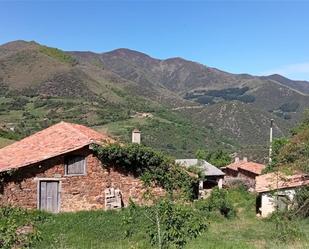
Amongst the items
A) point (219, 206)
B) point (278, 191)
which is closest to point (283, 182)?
point (278, 191)

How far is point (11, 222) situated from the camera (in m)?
9.11

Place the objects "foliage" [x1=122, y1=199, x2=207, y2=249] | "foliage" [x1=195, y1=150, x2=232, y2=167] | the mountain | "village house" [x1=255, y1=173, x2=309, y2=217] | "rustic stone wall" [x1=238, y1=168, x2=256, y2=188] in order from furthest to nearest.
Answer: the mountain
"foliage" [x1=195, y1=150, x2=232, y2=167]
"rustic stone wall" [x1=238, y1=168, x2=256, y2=188]
"village house" [x1=255, y1=173, x2=309, y2=217]
"foliage" [x1=122, y1=199, x2=207, y2=249]

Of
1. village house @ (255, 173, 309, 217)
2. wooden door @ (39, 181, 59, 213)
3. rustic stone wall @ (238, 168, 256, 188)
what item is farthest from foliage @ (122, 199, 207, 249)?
rustic stone wall @ (238, 168, 256, 188)

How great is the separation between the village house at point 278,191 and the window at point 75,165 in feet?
31.9

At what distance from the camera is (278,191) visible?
25812 millimetres

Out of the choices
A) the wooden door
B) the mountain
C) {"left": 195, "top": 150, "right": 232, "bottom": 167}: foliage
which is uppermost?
the mountain

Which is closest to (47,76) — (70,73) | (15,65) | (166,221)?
(70,73)

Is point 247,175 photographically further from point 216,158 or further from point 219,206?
point 219,206

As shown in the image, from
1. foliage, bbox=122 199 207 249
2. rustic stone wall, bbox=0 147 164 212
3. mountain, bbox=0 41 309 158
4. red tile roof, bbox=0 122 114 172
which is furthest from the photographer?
mountain, bbox=0 41 309 158

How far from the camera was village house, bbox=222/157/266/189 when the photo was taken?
4709 centimetres

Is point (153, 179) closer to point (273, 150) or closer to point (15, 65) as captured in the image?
point (273, 150)

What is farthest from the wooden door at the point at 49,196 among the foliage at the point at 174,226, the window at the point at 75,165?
the foliage at the point at 174,226

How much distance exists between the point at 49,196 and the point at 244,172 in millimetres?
32115

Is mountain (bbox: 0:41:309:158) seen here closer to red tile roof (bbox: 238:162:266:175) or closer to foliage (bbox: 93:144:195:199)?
red tile roof (bbox: 238:162:266:175)
